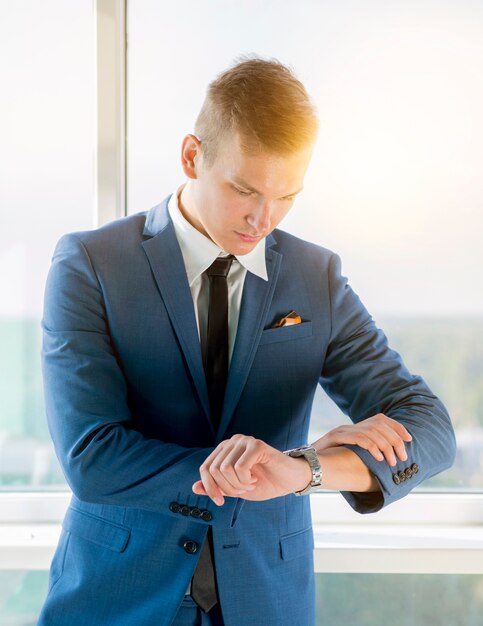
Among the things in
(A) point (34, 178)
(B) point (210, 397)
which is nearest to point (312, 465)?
(B) point (210, 397)

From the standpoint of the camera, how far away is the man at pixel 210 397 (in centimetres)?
140

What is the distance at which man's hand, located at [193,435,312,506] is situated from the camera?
4.21 ft

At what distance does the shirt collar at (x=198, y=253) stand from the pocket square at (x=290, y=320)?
0.10 m

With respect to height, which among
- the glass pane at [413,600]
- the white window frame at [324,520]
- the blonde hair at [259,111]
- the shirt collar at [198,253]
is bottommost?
the glass pane at [413,600]

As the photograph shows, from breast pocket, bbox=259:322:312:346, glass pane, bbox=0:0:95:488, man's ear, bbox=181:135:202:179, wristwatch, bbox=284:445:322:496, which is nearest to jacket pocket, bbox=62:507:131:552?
wristwatch, bbox=284:445:322:496

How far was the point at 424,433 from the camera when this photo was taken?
4.99 feet

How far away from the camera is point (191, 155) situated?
1.56 meters

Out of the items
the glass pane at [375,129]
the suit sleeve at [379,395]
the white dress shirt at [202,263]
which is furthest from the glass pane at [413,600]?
the white dress shirt at [202,263]

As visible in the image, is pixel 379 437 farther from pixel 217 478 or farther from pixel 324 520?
pixel 324 520

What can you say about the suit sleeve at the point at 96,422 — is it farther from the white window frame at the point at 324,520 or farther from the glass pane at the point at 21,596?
the glass pane at the point at 21,596

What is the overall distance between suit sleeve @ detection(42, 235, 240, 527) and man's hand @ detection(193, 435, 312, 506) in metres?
0.06

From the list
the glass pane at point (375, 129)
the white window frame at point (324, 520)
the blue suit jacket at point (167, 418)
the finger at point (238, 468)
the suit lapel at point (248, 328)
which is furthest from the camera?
the glass pane at point (375, 129)

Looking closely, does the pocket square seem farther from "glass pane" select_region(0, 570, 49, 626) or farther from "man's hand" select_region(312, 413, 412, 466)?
"glass pane" select_region(0, 570, 49, 626)

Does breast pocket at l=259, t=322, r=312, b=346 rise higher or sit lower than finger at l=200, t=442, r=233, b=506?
higher
